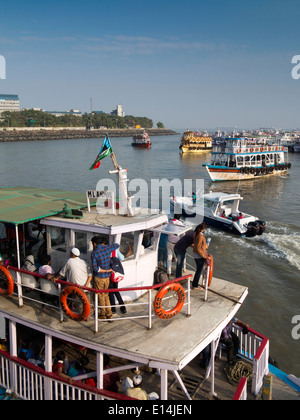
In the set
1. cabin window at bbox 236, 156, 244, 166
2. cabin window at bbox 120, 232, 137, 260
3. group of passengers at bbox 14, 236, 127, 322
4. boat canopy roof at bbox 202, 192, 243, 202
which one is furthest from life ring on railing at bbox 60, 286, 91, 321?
cabin window at bbox 236, 156, 244, 166

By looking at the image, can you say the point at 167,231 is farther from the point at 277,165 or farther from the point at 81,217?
the point at 277,165

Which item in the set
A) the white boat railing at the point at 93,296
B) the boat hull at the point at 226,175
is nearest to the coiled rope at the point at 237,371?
the white boat railing at the point at 93,296

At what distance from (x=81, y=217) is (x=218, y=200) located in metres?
17.9

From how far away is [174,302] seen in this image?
7578 millimetres

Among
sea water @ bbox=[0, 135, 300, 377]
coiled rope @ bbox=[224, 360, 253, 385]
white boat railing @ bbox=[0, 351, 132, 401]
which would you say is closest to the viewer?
A: white boat railing @ bbox=[0, 351, 132, 401]

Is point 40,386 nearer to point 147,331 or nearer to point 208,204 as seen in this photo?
point 147,331

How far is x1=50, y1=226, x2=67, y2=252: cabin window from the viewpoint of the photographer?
7844 millimetres

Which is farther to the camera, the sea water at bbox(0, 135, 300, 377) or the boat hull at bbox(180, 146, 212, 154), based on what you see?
the boat hull at bbox(180, 146, 212, 154)

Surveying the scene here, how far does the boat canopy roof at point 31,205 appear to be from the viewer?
763 cm

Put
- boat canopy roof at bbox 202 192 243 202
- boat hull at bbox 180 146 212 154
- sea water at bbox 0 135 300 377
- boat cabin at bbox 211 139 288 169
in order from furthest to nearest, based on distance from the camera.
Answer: boat hull at bbox 180 146 212 154 → boat cabin at bbox 211 139 288 169 → boat canopy roof at bbox 202 192 243 202 → sea water at bbox 0 135 300 377

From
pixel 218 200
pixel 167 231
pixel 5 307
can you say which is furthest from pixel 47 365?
pixel 218 200

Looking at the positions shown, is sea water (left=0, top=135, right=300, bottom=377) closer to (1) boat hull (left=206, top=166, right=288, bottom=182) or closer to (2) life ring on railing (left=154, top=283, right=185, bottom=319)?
(1) boat hull (left=206, top=166, right=288, bottom=182)

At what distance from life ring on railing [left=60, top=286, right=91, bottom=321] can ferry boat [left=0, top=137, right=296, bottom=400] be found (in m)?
0.02

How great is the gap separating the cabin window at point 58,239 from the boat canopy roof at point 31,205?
1.26ft
